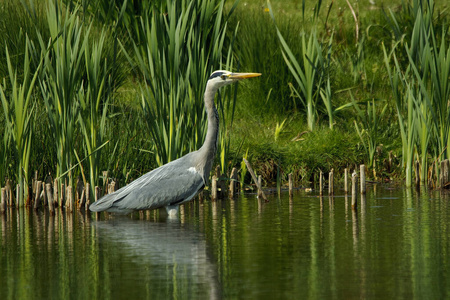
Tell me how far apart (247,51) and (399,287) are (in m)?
8.77

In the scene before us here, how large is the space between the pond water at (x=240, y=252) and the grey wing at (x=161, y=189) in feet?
0.69

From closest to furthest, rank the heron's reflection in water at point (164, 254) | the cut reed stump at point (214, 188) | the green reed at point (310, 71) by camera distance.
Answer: the heron's reflection in water at point (164, 254) < the cut reed stump at point (214, 188) < the green reed at point (310, 71)

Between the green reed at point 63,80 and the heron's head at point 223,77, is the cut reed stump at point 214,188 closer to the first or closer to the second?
the heron's head at point 223,77

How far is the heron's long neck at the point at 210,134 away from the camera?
27.4 ft

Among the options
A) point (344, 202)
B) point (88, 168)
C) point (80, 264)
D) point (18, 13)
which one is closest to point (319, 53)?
point (344, 202)

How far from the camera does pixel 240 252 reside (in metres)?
6.32

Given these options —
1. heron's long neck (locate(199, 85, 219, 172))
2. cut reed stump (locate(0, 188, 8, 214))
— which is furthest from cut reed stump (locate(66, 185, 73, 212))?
heron's long neck (locate(199, 85, 219, 172))

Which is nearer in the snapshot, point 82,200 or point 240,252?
point 240,252

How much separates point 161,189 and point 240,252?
2.18 m

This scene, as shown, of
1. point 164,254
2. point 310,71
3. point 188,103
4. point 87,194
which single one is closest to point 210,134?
point 188,103

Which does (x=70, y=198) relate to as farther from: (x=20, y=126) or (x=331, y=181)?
(x=331, y=181)

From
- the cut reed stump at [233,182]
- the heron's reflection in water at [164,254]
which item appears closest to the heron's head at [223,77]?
the cut reed stump at [233,182]

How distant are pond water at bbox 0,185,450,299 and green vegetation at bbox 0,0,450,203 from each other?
831mm

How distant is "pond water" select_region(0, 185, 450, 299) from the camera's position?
201 inches
